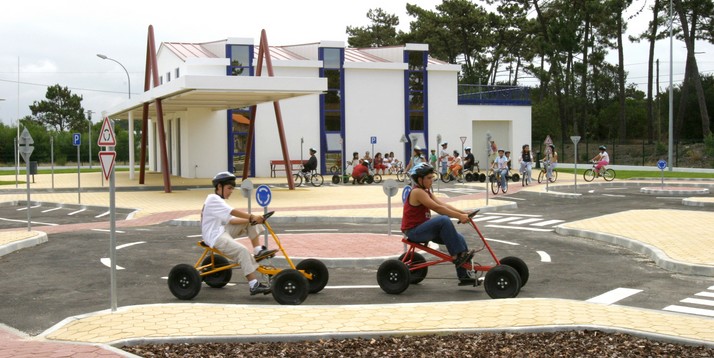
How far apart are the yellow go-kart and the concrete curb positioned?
5320mm

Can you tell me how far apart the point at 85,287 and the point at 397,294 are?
13.5 ft

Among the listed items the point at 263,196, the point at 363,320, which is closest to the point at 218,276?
the point at 263,196

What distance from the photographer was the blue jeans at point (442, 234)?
945 cm

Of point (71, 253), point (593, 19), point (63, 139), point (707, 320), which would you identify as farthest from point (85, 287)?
point (63, 139)

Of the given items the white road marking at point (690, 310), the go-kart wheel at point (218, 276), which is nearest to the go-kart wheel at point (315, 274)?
the go-kart wheel at point (218, 276)

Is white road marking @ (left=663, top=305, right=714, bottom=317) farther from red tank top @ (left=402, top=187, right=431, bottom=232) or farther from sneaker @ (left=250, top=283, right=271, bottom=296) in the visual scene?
sneaker @ (left=250, top=283, right=271, bottom=296)

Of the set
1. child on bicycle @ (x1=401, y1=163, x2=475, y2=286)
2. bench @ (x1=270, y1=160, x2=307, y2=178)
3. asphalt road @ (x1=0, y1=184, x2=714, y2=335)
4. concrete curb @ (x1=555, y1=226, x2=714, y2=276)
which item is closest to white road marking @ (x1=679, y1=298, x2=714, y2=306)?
asphalt road @ (x1=0, y1=184, x2=714, y2=335)

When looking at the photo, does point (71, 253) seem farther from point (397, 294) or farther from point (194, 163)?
point (194, 163)

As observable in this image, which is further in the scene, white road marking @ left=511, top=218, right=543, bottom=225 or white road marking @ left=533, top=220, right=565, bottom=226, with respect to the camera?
white road marking @ left=511, top=218, right=543, bottom=225

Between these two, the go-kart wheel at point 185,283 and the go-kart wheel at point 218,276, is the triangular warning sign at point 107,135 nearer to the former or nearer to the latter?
the go-kart wheel at point 185,283

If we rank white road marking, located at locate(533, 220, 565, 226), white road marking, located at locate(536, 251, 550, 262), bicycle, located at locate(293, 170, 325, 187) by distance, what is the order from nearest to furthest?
white road marking, located at locate(536, 251, 550, 262), white road marking, located at locate(533, 220, 565, 226), bicycle, located at locate(293, 170, 325, 187)

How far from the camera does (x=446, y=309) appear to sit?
8094 millimetres

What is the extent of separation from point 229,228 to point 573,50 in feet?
188

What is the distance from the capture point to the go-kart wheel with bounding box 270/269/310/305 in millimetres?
8797
